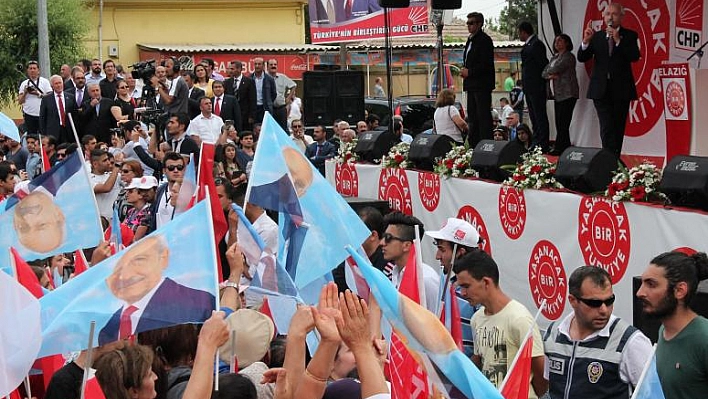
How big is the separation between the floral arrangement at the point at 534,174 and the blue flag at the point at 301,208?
3978 mm

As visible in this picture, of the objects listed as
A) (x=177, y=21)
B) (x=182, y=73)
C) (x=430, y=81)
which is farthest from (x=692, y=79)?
(x=177, y=21)

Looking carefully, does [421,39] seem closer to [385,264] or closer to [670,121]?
[670,121]

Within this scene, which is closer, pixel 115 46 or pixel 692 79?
pixel 692 79

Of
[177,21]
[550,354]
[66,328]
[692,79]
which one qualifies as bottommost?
[550,354]

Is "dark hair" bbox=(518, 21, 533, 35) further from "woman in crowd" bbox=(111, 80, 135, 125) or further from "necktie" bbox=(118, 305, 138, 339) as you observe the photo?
"necktie" bbox=(118, 305, 138, 339)

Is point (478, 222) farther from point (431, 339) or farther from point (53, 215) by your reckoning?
point (431, 339)

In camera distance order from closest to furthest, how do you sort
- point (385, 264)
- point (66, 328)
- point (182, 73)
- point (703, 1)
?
1. point (66, 328)
2. point (385, 264)
3. point (703, 1)
4. point (182, 73)

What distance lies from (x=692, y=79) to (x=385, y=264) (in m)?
6.68

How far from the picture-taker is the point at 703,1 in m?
13.7

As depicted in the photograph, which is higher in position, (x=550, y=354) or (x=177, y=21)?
(x=177, y=21)

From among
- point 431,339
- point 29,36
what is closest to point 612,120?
point 431,339

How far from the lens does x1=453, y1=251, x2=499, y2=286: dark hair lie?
666 centimetres

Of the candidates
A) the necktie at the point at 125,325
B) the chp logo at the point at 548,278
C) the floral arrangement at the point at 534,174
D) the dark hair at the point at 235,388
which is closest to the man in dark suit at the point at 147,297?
the necktie at the point at 125,325

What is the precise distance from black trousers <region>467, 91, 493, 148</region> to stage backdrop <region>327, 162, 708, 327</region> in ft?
4.26
